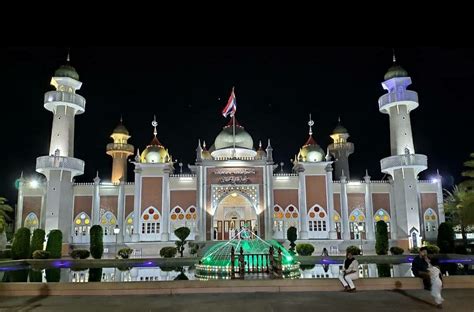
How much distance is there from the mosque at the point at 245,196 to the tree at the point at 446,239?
14.7 ft

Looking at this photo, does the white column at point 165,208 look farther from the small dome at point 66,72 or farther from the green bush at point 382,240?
the green bush at point 382,240

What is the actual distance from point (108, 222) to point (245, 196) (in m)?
11.4

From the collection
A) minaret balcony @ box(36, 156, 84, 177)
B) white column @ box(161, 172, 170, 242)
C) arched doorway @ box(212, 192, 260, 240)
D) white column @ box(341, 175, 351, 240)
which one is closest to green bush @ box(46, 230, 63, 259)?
minaret balcony @ box(36, 156, 84, 177)

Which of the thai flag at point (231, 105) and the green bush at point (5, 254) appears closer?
the green bush at point (5, 254)

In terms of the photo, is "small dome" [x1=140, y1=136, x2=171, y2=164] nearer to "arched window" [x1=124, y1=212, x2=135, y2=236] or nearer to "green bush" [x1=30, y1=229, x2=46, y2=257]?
"arched window" [x1=124, y1=212, x2=135, y2=236]

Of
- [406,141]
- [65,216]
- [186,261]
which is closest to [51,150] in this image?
[65,216]

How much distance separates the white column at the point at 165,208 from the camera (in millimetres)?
32094

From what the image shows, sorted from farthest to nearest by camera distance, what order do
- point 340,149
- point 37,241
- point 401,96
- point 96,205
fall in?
point 340,149 < point 96,205 < point 401,96 < point 37,241

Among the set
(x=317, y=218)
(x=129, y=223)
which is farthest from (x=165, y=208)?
(x=317, y=218)

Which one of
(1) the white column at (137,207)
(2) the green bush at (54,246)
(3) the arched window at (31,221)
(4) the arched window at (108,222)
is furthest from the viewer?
(4) the arched window at (108,222)

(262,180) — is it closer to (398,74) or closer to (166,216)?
(166,216)

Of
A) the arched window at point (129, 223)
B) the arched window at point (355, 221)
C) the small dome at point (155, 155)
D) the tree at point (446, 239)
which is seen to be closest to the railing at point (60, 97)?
the small dome at point (155, 155)

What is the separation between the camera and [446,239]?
1017 inches

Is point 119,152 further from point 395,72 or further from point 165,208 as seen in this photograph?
point 395,72
